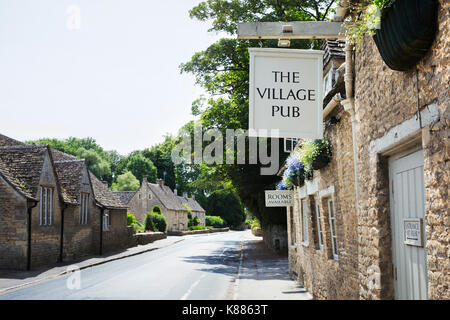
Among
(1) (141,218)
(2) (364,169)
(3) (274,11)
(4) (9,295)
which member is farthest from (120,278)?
(1) (141,218)

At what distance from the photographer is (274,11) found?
25.4m

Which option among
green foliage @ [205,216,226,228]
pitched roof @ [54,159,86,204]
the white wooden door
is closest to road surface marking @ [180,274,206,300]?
the white wooden door

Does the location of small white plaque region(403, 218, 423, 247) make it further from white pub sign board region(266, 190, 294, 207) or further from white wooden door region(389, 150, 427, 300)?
white pub sign board region(266, 190, 294, 207)

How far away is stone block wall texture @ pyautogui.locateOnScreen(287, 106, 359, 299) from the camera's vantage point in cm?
776

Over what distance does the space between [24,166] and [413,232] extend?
1990 cm

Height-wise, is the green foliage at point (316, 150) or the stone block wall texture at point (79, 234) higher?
the green foliage at point (316, 150)

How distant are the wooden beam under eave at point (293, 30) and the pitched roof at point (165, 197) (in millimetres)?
60500

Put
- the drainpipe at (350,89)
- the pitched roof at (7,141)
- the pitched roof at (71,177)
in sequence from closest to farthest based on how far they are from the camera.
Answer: the drainpipe at (350,89) → the pitched roof at (71,177) → the pitched roof at (7,141)

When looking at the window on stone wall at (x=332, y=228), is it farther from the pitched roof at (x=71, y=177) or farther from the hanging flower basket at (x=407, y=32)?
the pitched roof at (x=71, y=177)

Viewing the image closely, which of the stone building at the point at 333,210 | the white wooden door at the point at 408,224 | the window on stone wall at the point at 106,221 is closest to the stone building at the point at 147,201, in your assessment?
the window on stone wall at the point at 106,221

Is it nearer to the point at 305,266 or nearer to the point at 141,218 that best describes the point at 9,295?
the point at 305,266

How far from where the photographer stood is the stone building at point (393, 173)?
4016 mm

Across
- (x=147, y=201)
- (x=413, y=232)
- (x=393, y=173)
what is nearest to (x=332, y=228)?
(x=393, y=173)

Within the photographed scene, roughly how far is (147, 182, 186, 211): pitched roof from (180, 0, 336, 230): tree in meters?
39.1
